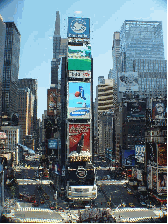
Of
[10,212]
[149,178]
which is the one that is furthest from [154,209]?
[10,212]

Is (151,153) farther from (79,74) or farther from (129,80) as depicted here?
(129,80)

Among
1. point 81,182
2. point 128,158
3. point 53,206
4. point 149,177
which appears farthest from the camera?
point 128,158

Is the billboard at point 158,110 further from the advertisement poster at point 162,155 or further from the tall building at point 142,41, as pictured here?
the tall building at point 142,41

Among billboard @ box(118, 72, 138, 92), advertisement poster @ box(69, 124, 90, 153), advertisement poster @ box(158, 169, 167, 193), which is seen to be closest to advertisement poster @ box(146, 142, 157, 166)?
advertisement poster @ box(158, 169, 167, 193)

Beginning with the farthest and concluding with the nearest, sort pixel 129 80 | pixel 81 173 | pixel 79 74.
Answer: pixel 129 80
pixel 79 74
pixel 81 173

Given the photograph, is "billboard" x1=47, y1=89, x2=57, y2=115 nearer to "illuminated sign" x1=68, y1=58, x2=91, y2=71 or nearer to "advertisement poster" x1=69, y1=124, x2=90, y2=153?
"illuminated sign" x1=68, y1=58, x2=91, y2=71

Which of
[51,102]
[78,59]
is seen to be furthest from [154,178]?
[51,102]
